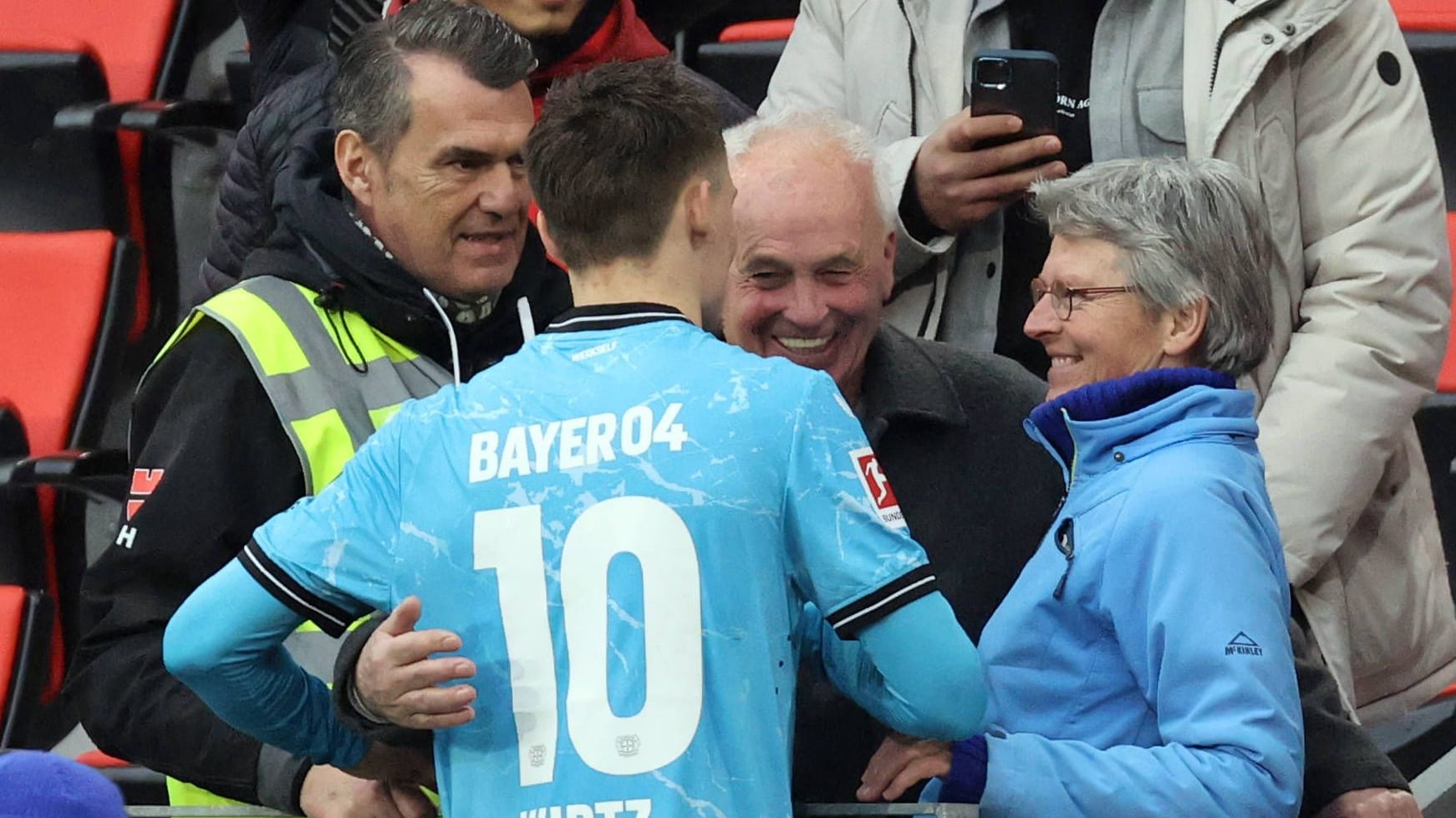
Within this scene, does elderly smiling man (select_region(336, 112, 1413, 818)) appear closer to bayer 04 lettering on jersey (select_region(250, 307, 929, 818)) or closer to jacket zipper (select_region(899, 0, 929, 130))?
jacket zipper (select_region(899, 0, 929, 130))

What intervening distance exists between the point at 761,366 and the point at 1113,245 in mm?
546

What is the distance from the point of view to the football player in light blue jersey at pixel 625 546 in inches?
66.6

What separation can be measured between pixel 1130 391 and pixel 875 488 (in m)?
0.38

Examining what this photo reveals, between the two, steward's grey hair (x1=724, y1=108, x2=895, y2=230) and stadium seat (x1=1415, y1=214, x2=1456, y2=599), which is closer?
steward's grey hair (x1=724, y1=108, x2=895, y2=230)

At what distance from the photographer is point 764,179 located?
2400 mm

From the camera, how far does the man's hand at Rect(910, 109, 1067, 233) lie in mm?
2613

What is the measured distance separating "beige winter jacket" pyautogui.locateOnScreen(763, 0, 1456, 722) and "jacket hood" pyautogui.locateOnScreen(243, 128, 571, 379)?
19.8 inches

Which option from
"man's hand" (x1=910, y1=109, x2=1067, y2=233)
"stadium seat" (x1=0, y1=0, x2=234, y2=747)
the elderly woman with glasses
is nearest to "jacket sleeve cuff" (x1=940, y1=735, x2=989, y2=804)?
the elderly woman with glasses

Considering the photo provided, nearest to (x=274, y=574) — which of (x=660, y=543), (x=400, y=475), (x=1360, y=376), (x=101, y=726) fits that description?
(x=400, y=475)

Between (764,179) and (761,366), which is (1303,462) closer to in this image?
(764,179)

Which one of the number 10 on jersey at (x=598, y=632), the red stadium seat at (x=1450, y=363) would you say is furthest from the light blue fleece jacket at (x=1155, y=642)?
the red stadium seat at (x=1450, y=363)

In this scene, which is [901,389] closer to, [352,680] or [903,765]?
[903,765]

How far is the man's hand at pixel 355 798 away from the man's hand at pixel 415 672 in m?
0.28

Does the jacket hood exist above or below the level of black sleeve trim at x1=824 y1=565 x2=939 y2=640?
above
